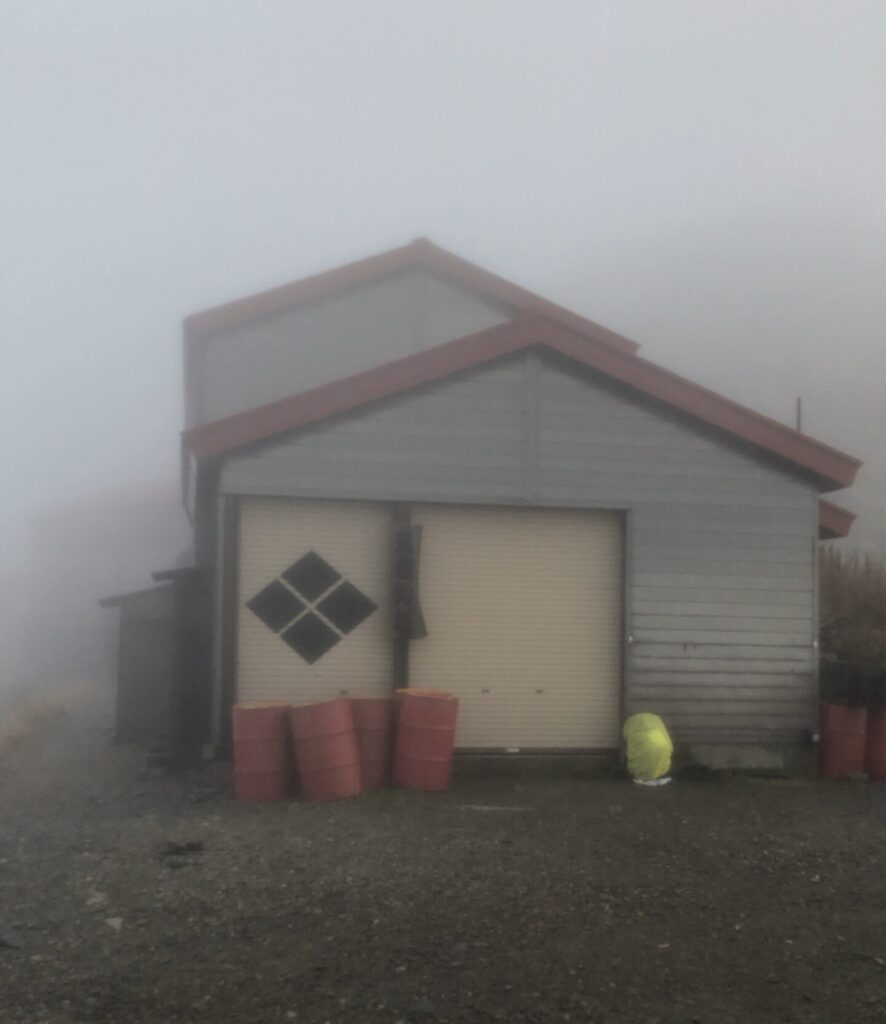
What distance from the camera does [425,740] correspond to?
11719 millimetres

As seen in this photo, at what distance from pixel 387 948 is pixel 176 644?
25.1 feet

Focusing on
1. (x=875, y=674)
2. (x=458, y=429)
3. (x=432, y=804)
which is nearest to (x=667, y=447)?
(x=458, y=429)

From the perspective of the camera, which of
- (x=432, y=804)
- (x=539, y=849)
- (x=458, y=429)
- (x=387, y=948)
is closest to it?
(x=387, y=948)

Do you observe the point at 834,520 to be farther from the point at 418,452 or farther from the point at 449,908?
the point at 449,908

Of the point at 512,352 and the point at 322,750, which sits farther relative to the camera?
the point at 512,352

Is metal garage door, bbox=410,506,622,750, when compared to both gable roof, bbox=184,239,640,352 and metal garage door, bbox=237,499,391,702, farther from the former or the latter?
gable roof, bbox=184,239,640,352

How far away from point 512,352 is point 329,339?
6.59 m

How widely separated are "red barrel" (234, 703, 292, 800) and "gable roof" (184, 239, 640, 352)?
28.8 ft

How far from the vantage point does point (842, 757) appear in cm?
1319

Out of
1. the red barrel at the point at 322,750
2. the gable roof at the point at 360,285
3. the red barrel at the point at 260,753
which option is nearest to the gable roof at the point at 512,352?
the red barrel at the point at 260,753

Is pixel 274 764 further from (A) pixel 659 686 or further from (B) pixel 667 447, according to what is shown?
(B) pixel 667 447

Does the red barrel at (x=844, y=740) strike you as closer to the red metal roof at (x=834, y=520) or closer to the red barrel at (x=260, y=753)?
the red metal roof at (x=834, y=520)

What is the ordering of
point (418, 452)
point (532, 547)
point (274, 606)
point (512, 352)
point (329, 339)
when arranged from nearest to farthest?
1. point (274, 606)
2. point (418, 452)
3. point (512, 352)
4. point (532, 547)
5. point (329, 339)

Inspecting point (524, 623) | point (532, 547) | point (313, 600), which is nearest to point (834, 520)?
point (532, 547)
